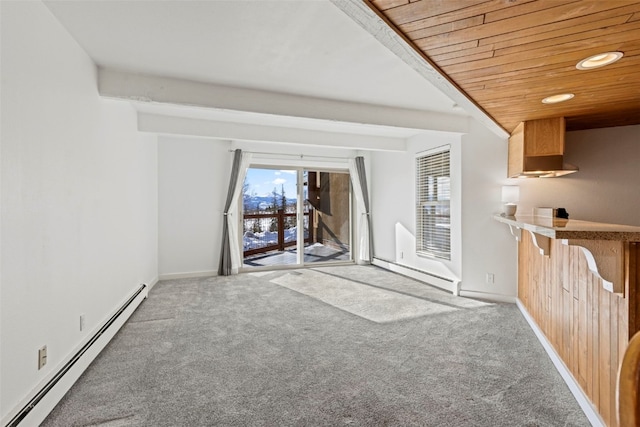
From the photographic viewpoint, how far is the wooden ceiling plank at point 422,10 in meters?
1.39

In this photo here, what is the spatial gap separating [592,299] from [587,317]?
14 centimetres

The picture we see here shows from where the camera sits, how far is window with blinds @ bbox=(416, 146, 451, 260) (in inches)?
199

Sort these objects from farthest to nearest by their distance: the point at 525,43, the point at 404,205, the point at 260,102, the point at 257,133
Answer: the point at 404,205 → the point at 257,133 → the point at 260,102 → the point at 525,43

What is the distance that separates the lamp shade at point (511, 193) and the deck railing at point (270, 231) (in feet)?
12.5

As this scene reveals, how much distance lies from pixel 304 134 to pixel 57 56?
3414mm

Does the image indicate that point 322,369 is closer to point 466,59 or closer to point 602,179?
point 466,59

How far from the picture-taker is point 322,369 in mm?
2529

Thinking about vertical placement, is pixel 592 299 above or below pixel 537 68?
below

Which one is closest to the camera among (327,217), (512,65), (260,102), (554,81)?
(512,65)

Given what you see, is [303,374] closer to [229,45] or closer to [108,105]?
[229,45]

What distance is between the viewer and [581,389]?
2107 mm

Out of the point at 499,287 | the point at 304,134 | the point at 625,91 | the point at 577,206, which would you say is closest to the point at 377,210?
the point at 304,134

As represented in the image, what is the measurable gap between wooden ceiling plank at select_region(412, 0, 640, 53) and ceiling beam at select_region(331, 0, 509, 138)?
0.11m

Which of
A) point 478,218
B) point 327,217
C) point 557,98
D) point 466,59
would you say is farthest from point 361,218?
point 466,59
